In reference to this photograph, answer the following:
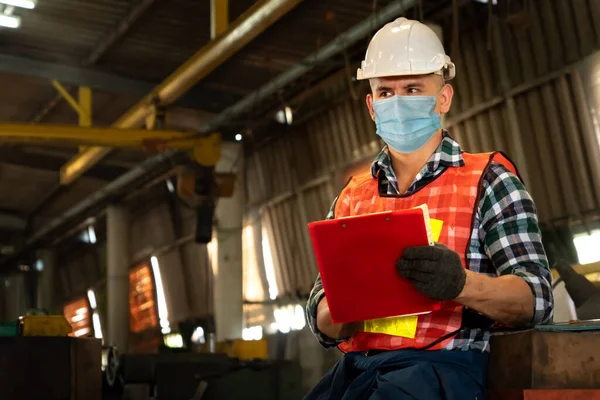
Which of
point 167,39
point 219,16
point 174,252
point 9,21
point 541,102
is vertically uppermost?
point 167,39

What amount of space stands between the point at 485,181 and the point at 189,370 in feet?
21.2

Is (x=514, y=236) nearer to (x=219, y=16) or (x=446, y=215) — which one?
(x=446, y=215)

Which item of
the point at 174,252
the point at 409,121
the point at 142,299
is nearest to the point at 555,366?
the point at 409,121

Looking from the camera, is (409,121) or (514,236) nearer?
(514,236)

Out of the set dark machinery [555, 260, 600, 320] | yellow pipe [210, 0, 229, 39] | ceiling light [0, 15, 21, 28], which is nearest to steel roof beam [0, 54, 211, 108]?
ceiling light [0, 15, 21, 28]

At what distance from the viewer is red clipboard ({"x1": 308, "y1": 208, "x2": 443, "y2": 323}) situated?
6.16 feet

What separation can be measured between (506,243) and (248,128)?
7.80m

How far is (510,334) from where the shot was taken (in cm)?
199

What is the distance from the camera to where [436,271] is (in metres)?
1.83

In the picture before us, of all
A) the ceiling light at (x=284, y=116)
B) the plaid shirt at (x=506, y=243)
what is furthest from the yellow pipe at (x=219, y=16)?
the plaid shirt at (x=506, y=243)

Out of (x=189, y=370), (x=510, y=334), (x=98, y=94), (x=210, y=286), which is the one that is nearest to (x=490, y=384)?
(x=510, y=334)

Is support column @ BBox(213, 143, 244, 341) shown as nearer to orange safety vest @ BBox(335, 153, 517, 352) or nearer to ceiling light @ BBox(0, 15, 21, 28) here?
ceiling light @ BBox(0, 15, 21, 28)

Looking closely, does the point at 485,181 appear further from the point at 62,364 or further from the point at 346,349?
the point at 62,364

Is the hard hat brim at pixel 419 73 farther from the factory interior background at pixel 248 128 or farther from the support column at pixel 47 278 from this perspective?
the support column at pixel 47 278
